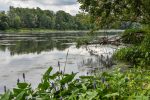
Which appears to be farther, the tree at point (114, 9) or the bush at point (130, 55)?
the bush at point (130, 55)

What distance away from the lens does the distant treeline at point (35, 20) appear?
128875 mm

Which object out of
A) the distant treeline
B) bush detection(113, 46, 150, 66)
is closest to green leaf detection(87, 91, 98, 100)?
bush detection(113, 46, 150, 66)

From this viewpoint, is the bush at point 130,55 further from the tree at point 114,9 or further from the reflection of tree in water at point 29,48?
the reflection of tree in water at point 29,48

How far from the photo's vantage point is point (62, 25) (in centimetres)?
16288

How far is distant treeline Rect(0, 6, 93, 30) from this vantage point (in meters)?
129

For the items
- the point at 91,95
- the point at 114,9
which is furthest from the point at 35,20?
the point at 91,95

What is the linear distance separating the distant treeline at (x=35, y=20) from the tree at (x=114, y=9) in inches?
3692

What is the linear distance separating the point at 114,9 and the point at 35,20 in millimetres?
127146

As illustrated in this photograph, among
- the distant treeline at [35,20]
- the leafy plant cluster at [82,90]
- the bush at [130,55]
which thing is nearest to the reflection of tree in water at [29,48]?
the bush at [130,55]

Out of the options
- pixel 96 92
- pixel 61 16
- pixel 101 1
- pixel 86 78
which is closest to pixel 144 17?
pixel 101 1

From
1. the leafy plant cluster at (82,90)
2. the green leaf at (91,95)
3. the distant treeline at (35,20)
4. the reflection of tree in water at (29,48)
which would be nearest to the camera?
the green leaf at (91,95)

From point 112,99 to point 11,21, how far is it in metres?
125

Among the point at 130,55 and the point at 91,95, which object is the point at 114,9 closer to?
the point at 130,55

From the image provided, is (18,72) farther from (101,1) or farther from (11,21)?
(11,21)
